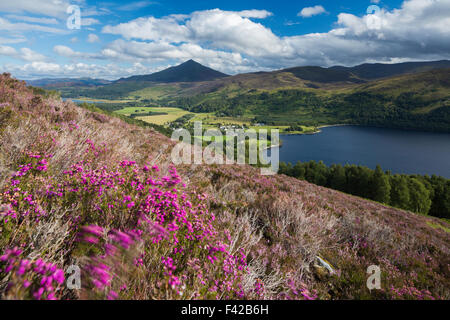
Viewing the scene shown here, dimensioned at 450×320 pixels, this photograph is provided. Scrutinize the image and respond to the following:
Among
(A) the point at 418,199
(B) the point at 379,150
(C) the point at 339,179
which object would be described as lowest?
(A) the point at 418,199

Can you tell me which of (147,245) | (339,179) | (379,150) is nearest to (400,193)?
(339,179)

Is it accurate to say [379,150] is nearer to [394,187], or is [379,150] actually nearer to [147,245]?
[394,187]

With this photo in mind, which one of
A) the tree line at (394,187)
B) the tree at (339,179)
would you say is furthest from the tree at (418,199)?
the tree at (339,179)

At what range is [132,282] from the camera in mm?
2271

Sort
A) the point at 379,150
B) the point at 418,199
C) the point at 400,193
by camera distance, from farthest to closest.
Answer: the point at 379,150 → the point at 400,193 → the point at 418,199

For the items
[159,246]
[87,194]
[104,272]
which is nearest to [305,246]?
[159,246]

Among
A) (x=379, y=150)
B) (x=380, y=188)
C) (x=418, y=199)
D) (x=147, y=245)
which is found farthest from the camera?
(x=379, y=150)

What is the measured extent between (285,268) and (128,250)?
2.81 meters

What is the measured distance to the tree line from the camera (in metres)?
47.3

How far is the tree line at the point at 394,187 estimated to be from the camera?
47.3 meters

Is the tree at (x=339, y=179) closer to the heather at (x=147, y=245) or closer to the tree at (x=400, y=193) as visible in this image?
the tree at (x=400, y=193)

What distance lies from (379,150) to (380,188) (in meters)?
108

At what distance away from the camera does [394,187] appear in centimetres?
4997
